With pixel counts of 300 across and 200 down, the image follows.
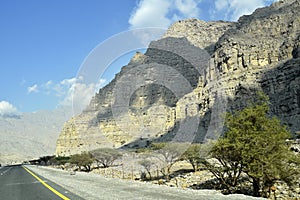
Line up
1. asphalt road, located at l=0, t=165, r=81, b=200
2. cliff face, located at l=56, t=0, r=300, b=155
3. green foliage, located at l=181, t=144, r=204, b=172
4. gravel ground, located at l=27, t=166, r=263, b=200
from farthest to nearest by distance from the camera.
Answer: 1. cliff face, located at l=56, t=0, r=300, b=155
2. green foliage, located at l=181, t=144, r=204, b=172
3. asphalt road, located at l=0, t=165, r=81, b=200
4. gravel ground, located at l=27, t=166, r=263, b=200

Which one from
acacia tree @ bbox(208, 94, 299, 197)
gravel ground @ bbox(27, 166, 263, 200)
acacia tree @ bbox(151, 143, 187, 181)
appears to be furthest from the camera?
acacia tree @ bbox(151, 143, 187, 181)

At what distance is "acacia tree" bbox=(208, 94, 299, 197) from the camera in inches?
790

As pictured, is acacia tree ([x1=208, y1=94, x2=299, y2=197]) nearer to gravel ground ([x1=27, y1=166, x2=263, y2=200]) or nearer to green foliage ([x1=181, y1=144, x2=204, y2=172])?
gravel ground ([x1=27, y1=166, x2=263, y2=200])

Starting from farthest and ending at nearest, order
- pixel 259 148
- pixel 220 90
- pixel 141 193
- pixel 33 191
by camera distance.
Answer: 1. pixel 220 90
2. pixel 259 148
3. pixel 33 191
4. pixel 141 193

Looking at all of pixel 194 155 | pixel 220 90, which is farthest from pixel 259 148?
pixel 220 90

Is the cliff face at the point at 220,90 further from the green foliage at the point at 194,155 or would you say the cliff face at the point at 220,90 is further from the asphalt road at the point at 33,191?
the asphalt road at the point at 33,191

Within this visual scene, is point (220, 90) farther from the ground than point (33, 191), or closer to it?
farther from the ground

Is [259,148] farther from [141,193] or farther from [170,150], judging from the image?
[170,150]

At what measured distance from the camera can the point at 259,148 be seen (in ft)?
65.9

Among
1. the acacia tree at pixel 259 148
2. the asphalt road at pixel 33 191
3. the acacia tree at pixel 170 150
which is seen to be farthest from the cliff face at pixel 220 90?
the asphalt road at pixel 33 191

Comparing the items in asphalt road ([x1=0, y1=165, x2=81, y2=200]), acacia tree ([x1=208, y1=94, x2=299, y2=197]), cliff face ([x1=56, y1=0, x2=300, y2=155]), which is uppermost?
cliff face ([x1=56, y1=0, x2=300, y2=155])

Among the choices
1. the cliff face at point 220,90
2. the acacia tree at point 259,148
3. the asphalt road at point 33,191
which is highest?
the cliff face at point 220,90

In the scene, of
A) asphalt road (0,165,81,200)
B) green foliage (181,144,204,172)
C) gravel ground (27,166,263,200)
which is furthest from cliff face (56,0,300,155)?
gravel ground (27,166,263,200)

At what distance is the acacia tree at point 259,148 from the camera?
65.9 feet
